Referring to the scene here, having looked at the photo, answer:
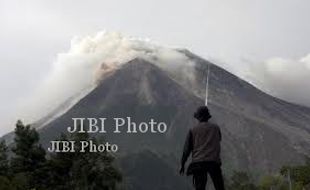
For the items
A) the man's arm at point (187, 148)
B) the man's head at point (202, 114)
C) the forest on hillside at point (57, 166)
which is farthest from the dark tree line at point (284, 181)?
the man's arm at point (187, 148)

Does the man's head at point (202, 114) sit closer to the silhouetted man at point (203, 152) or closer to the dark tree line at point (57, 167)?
the silhouetted man at point (203, 152)

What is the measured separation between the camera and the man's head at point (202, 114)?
11.2 m

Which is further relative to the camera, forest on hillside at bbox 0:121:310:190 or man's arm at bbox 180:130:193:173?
forest on hillside at bbox 0:121:310:190

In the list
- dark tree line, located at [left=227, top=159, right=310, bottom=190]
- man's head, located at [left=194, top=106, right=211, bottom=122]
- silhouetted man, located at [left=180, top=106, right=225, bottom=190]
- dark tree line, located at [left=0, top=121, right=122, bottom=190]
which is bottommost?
silhouetted man, located at [left=180, top=106, right=225, bottom=190]

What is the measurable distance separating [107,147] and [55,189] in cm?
789

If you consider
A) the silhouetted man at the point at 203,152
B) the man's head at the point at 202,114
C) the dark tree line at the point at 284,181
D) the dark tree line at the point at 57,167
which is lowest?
the silhouetted man at the point at 203,152

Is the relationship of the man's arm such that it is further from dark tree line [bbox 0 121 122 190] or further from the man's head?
dark tree line [bbox 0 121 122 190]

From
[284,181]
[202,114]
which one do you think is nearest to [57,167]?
[202,114]

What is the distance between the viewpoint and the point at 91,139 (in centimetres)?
6369

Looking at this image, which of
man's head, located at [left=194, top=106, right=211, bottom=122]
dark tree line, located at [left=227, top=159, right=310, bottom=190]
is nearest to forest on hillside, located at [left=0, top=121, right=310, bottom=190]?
dark tree line, located at [left=227, top=159, right=310, bottom=190]

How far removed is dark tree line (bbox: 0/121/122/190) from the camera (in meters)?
56.1

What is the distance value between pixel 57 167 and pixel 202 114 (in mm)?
47300

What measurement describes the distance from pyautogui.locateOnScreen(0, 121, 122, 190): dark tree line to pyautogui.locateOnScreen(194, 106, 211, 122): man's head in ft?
148

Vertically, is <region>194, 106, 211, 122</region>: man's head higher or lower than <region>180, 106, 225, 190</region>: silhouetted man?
higher
